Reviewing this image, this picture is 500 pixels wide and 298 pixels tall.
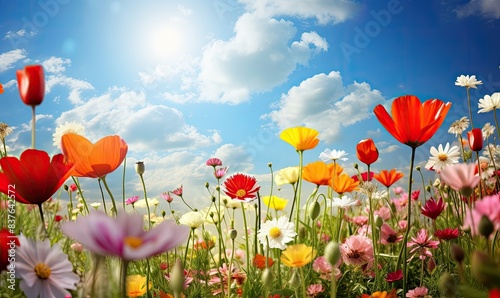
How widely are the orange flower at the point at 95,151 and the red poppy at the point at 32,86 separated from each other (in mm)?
197

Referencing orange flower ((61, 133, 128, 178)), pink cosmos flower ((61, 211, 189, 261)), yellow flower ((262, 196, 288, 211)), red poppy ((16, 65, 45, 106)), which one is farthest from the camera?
yellow flower ((262, 196, 288, 211))

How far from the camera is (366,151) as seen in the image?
1.58 meters

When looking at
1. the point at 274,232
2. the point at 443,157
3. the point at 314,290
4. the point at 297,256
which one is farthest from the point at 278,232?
the point at 443,157

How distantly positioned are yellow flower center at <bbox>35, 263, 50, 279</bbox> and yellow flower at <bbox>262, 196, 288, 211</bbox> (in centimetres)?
141

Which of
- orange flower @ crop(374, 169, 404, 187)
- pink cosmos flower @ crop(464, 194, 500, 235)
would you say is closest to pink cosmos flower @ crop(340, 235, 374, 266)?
orange flower @ crop(374, 169, 404, 187)

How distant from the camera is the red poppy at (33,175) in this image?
0.69 meters

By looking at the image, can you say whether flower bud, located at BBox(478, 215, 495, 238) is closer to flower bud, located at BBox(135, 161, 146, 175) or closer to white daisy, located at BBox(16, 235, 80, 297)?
white daisy, located at BBox(16, 235, 80, 297)

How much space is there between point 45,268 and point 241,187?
1029mm

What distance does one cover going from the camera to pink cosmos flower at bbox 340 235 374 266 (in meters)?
1.38

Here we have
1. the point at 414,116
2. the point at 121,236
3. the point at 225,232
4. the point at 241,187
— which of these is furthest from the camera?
the point at 225,232

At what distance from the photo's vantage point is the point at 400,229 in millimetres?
2242

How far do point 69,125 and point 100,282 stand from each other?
1306 millimetres

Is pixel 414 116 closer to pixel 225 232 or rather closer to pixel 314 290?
pixel 314 290

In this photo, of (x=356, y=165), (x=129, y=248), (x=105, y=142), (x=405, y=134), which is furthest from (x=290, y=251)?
(x=356, y=165)
